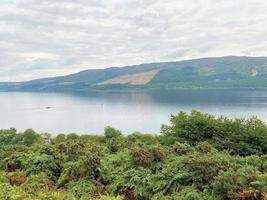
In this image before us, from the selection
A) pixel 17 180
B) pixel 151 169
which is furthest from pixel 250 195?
pixel 17 180

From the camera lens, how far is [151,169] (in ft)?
55.6

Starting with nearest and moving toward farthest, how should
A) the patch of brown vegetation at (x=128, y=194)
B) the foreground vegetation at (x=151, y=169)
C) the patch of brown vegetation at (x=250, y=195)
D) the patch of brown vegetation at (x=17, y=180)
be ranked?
the patch of brown vegetation at (x=250, y=195) → the foreground vegetation at (x=151, y=169) → the patch of brown vegetation at (x=128, y=194) → the patch of brown vegetation at (x=17, y=180)

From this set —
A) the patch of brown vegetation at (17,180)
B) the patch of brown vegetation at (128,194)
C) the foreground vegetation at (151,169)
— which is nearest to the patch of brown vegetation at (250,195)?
the foreground vegetation at (151,169)

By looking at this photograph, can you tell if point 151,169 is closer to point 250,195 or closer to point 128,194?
point 128,194

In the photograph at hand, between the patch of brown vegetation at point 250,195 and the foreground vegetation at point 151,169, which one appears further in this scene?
the foreground vegetation at point 151,169

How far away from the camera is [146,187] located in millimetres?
15562

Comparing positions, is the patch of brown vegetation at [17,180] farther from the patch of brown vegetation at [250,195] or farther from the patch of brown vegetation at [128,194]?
the patch of brown vegetation at [250,195]

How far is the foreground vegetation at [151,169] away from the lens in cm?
1308

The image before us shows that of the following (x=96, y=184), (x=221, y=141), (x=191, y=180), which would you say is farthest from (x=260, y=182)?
(x=221, y=141)

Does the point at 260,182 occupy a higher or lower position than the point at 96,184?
higher

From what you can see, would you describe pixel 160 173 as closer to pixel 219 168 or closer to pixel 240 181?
pixel 219 168

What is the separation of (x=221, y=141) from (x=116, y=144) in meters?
6.90

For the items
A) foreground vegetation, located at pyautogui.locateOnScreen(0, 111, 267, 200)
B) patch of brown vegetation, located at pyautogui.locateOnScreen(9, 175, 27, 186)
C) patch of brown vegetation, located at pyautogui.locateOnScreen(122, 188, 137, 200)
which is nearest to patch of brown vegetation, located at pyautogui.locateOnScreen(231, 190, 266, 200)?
foreground vegetation, located at pyautogui.locateOnScreen(0, 111, 267, 200)

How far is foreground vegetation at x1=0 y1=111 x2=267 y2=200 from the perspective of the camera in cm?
1308
